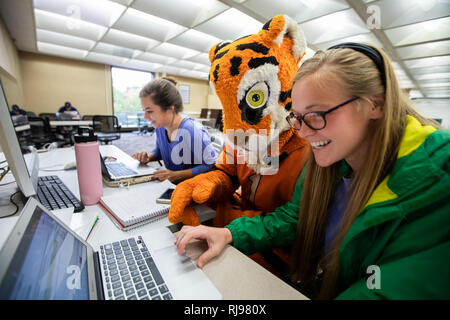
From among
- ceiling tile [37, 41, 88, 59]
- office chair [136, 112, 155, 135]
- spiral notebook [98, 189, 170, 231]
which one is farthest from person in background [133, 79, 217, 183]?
office chair [136, 112, 155, 135]

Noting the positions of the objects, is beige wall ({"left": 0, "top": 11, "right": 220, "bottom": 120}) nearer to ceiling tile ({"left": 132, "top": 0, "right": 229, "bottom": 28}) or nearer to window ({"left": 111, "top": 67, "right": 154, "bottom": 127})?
window ({"left": 111, "top": 67, "right": 154, "bottom": 127})

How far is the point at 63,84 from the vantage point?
6719 mm

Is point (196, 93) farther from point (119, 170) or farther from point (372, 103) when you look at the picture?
point (372, 103)

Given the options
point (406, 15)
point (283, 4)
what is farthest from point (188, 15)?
point (406, 15)

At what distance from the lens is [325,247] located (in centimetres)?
72

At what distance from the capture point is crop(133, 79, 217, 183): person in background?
4.76 feet

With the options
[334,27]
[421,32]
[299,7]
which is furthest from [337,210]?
[421,32]

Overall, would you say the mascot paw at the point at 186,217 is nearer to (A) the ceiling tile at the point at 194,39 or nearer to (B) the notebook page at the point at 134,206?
(B) the notebook page at the point at 134,206

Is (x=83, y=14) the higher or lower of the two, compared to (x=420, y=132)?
higher

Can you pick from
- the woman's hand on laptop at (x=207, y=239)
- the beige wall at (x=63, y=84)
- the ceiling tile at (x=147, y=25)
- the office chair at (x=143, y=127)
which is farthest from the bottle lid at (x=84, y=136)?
the beige wall at (x=63, y=84)

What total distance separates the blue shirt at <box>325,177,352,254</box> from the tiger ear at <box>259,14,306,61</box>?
52cm

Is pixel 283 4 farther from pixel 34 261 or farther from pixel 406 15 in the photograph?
pixel 34 261

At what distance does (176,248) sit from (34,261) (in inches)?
12.3

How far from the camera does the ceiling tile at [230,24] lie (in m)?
3.22
